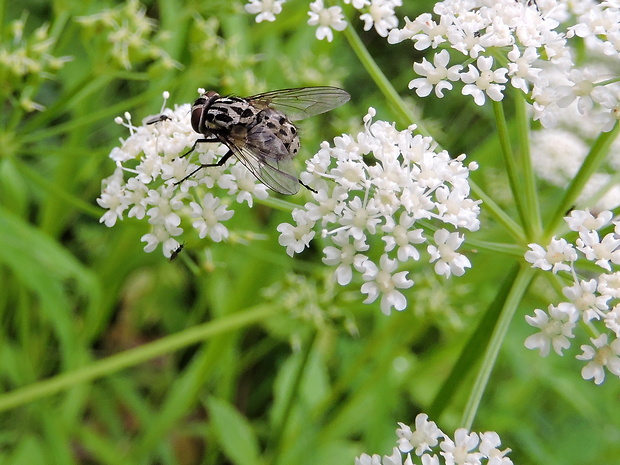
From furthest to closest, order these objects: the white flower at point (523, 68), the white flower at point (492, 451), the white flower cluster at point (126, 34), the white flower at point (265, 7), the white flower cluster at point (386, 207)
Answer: the white flower cluster at point (126, 34), the white flower at point (265, 7), the white flower at point (523, 68), the white flower cluster at point (386, 207), the white flower at point (492, 451)

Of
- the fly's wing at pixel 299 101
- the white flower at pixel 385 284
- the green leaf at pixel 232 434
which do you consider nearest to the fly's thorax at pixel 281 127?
the fly's wing at pixel 299 101

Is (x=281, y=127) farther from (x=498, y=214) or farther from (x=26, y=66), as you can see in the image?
(x=26, y=66)

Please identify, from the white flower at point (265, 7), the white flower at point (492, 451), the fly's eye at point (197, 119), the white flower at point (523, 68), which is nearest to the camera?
the white flower at point (492, 451)

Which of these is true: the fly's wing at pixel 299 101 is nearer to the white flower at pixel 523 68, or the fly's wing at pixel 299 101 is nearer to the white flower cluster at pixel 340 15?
the white flower cluster at pixel 340 15

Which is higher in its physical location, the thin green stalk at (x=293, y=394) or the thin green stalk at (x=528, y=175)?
the thin green stalk at (x=528, y=175)

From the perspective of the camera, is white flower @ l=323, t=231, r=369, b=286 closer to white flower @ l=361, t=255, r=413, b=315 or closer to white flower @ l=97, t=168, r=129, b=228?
white flower @ l=361, t=255, r=413, b=315

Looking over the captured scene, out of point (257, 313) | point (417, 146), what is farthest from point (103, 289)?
point (417, 146)

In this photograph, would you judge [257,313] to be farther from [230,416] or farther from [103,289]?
[103,289]
